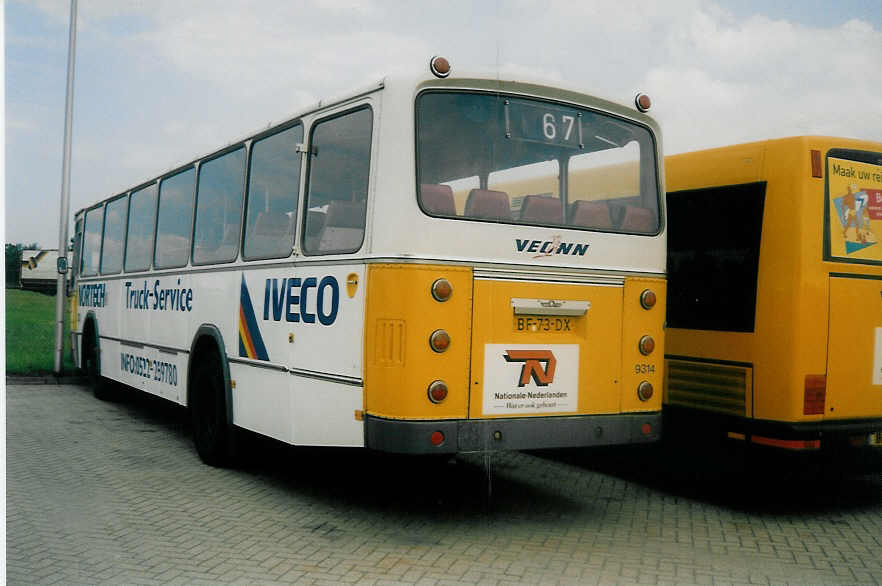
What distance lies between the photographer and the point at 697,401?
7414 millimetres

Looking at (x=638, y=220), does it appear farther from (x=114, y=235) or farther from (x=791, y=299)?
(x=114, y=235)

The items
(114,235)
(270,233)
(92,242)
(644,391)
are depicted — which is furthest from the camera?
(92,242)

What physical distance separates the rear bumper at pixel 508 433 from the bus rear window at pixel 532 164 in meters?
1.37

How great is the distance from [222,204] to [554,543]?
4.43 m

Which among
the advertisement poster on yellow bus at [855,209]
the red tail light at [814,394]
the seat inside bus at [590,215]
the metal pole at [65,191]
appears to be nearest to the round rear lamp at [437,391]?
the seat inside bus at [590,215]

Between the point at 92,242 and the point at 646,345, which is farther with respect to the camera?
the point at 92,242

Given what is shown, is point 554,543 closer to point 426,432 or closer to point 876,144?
point 426,432

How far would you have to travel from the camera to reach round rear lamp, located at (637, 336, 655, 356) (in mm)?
6625

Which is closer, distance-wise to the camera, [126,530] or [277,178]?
[126,530]

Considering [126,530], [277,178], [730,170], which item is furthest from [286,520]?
[730,170]

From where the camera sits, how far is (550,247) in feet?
20.7

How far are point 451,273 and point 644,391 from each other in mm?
1844

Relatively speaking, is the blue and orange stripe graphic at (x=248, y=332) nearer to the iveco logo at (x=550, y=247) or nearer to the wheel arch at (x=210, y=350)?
the wheel arch at (x=210, y=350)

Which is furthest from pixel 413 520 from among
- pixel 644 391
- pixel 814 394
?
pixel 814 394
